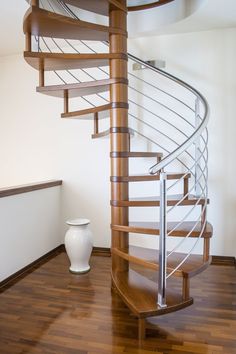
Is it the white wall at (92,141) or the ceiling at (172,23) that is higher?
the ceiling at (172,23)

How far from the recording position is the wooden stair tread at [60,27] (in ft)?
6.87

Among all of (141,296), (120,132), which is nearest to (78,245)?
(141,296)

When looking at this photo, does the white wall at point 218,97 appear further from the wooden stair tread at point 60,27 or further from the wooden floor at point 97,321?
the wooden stair tread at point 60,27

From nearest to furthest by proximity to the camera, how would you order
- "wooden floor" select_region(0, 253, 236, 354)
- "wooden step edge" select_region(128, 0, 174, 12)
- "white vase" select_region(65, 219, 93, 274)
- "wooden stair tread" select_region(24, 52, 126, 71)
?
"wooden floor" select_region(0, 253, 236, 354) → "wooden stair tread" select_region(24, 52, 126, 71) → "wooden step edge" select_region(128, 0, 174, 12) → "white vase" select_region(65, 219, 93, 274)

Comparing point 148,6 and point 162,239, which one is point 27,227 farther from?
point 148,6

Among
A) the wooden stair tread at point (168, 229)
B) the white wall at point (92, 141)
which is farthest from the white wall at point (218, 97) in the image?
the wooden stair tread at point (168, 229)

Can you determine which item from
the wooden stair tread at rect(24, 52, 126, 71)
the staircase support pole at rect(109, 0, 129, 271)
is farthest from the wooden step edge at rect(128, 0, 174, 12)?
the wooden stair tread at rect(24, 52, 126, 71)

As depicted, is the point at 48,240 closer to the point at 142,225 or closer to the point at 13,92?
the point at 142,225

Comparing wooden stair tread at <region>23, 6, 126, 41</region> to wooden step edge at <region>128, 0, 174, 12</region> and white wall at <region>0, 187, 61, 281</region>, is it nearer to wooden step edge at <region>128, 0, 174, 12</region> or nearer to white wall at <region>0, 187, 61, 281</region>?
wooden step edge at <region>128, 0, 174, 12</region>

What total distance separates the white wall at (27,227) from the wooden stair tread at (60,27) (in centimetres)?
152

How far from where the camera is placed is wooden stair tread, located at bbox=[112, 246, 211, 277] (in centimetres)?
204

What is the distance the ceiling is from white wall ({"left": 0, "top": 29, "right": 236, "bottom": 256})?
0.16 m

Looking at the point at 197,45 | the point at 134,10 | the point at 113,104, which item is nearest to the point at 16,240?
the point at 113,104

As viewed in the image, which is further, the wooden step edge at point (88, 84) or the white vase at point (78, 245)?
the white vase at point (78, 245)
